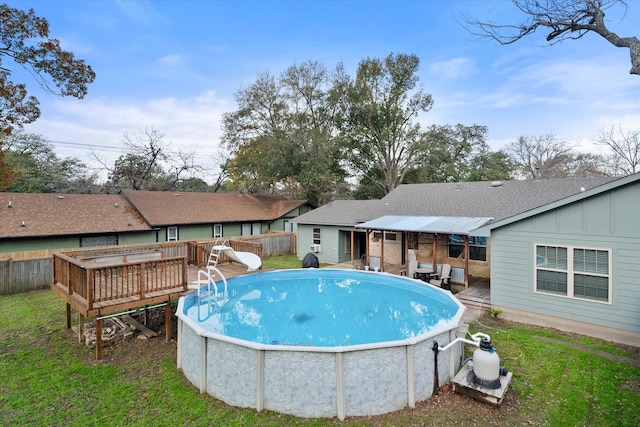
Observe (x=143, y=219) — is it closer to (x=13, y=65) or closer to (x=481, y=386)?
(x=13, y=65)

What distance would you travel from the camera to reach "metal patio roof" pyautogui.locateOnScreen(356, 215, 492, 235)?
1158 centimetres

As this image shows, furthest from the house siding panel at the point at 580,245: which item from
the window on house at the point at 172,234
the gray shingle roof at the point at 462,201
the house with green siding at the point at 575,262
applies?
the window on house at the point at 172,234

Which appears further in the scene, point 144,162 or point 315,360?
point 144,162

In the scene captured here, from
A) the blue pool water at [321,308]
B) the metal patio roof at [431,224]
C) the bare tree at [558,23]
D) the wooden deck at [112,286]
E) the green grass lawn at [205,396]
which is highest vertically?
the bare tree at [558,23]

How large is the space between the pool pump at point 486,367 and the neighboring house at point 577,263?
4.30 meters

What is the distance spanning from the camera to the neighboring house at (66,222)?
13556 mm

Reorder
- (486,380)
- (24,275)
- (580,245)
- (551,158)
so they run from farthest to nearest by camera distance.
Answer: (551,158)
(24,275)
(580,245)
(486,380)

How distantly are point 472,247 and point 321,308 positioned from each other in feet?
25.3

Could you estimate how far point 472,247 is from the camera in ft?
44.0

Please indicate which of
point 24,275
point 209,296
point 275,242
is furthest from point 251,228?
point 209,296

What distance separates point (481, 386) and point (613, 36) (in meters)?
11.8

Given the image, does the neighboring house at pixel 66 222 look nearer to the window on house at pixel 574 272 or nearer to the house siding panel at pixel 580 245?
the house siding panel at pixel 580 245

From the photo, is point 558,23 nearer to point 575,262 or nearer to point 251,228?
point 575,262

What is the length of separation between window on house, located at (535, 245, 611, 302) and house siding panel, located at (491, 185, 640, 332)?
0.44ft
